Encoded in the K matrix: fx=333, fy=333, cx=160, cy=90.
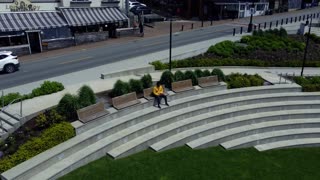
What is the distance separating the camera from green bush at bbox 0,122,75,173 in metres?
12.5

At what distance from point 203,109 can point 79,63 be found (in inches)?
593

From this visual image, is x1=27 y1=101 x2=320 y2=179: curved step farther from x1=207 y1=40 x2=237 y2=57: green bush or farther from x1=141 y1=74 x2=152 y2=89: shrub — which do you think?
x1=207 y1=40 x2=237 y2=57: green bush

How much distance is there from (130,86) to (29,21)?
73.8 feet

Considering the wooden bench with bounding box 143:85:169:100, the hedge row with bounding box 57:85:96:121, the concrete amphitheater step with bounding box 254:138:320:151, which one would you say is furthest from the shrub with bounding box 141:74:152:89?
the concrete amphitheater step with bounding box 254:138:320:151

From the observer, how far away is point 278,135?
18688 mm

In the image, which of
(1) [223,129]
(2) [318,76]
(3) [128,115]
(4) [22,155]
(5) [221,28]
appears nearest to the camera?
(4) [22,155]

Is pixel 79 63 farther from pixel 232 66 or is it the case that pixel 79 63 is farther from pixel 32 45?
pixel 232 66

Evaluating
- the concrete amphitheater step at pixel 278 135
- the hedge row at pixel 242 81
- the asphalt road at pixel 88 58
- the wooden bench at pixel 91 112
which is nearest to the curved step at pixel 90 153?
the wooden bench at pixel 91 112

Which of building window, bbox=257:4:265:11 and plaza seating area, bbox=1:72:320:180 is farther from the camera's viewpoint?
building window, bbox=257:4:265:11

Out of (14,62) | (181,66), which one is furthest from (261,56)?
(14,62)

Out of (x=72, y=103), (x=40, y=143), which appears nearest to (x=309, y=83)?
(x=72, y=103)

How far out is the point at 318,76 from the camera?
80.5 feet

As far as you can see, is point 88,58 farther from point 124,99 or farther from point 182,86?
point 124,99

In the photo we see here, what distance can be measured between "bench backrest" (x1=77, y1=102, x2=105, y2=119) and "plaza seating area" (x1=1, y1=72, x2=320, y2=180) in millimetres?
414
